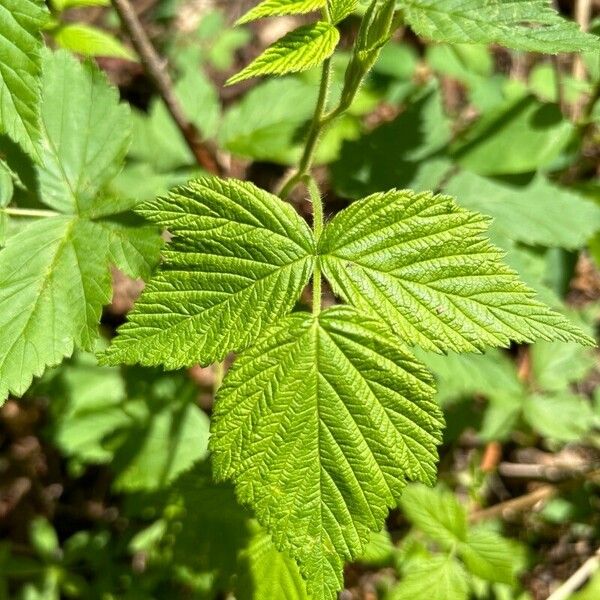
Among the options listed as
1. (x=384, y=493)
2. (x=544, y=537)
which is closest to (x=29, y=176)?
(x=384, y=493)

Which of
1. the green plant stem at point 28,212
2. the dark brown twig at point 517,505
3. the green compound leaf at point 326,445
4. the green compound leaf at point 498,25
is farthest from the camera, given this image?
the dark brown twig at point 517,505

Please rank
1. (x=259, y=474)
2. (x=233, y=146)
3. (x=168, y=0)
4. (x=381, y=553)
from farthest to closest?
1. (x=168, y=0)
2. (x=233, y=146)
3. (x=381, y=553)
4. (x=259, y=474)

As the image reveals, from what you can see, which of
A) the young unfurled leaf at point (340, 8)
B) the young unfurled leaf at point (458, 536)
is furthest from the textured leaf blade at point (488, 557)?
the young unfurled leaf at point (340, 8)

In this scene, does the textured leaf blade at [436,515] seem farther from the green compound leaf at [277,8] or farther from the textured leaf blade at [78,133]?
the green compound leaf at [277,8]

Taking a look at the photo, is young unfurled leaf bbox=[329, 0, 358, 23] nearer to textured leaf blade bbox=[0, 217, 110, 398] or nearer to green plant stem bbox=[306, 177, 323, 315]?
green plant stem bbox=[306, 177, 323, 315]

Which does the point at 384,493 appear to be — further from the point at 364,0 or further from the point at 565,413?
the point at 565,413

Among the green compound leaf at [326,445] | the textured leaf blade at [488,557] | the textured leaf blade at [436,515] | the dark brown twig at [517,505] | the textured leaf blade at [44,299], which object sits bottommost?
the dark brown twig at [517,505]
